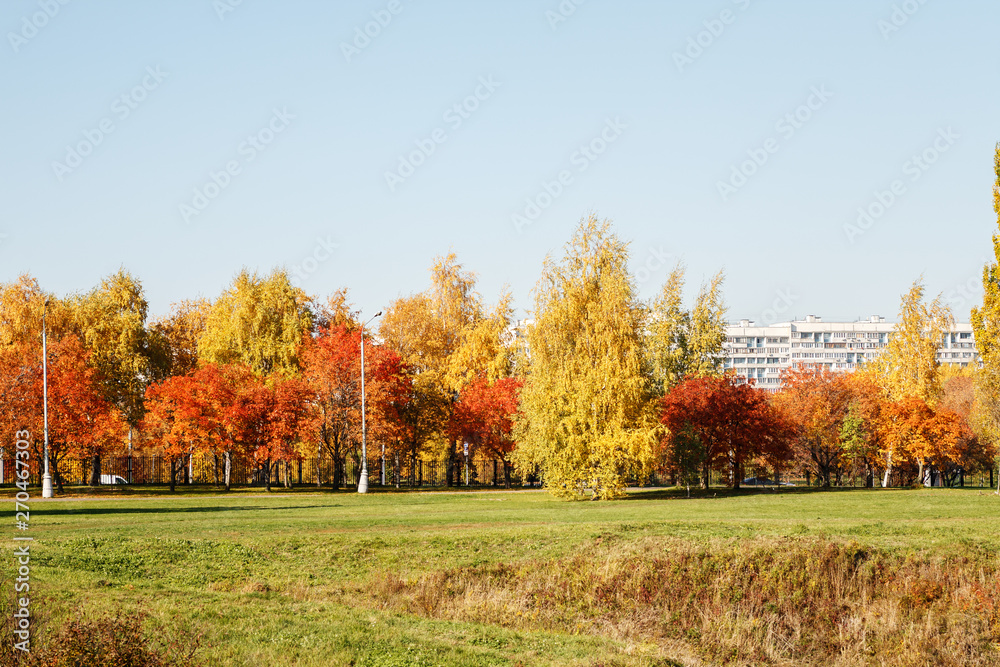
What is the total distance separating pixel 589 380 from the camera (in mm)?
41219

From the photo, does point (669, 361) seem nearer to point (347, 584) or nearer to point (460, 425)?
point (460, 425)

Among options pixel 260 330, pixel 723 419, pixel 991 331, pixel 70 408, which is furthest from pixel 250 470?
pixel 991 331

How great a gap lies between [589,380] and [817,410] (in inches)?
1042

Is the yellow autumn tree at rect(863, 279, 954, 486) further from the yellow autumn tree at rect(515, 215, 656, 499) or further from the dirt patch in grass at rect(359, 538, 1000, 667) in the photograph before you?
the dirt patch in grass at rect(359, 538, 1000, 667)

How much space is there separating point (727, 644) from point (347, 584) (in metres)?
7.64

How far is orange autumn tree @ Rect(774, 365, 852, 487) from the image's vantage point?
61.2 metres

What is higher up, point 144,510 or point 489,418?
point 489,418

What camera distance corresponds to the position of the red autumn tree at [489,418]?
55844 mm

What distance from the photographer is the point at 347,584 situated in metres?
19.2

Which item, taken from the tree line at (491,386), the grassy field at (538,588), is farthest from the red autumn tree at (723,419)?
the grassy field at (538,588)

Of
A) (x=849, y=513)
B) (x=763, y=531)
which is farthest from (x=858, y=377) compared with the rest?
(x=763, y=531)

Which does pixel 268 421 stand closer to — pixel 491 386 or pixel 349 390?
pixel 349 390

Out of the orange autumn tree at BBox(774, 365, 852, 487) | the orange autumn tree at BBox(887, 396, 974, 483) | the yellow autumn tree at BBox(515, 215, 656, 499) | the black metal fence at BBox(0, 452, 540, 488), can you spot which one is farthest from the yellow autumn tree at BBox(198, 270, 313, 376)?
the orange autumn tree at BBox(887, 396, 974, 483)

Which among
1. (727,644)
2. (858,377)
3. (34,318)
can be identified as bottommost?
(727,644)
